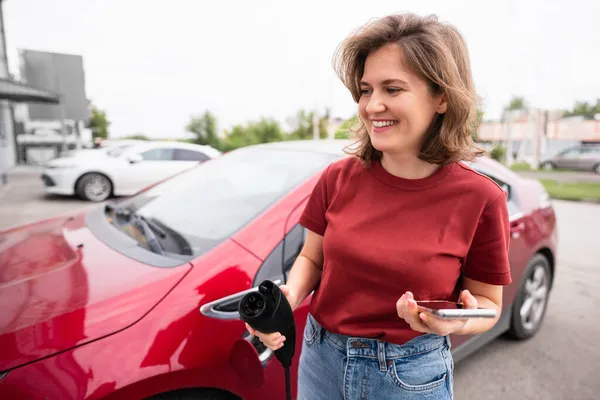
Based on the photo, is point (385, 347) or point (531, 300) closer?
point (385, 347)

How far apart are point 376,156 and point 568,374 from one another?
231 centimetres

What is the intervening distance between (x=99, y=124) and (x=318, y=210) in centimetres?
5428

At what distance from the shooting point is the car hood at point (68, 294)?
1273 mm

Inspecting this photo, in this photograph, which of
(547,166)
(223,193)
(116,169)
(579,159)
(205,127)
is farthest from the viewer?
(205,127)

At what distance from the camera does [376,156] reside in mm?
1244

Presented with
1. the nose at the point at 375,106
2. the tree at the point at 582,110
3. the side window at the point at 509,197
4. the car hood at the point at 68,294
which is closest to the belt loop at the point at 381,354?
the nose at the point at 375,106

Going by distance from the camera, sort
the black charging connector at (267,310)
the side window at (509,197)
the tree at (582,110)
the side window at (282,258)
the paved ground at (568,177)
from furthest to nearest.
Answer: the tree at (582,110) → the paved ground at (568,177) → the side window at (509,197) → the side window at (282,258) → the black charging connector at (267,310)

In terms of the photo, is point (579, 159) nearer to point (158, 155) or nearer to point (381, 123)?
point (158, 155)

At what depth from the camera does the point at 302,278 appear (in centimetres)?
127

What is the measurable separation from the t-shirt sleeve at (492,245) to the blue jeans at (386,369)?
230 millimetres

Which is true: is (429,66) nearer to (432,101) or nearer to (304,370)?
(432,101)

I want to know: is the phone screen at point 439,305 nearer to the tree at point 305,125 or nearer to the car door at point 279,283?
the car door at point 279,283

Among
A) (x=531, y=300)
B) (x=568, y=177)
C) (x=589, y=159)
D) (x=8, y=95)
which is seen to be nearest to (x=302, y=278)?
(x=531, y=300)

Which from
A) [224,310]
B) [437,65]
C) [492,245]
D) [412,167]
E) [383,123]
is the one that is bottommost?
[224,310]
